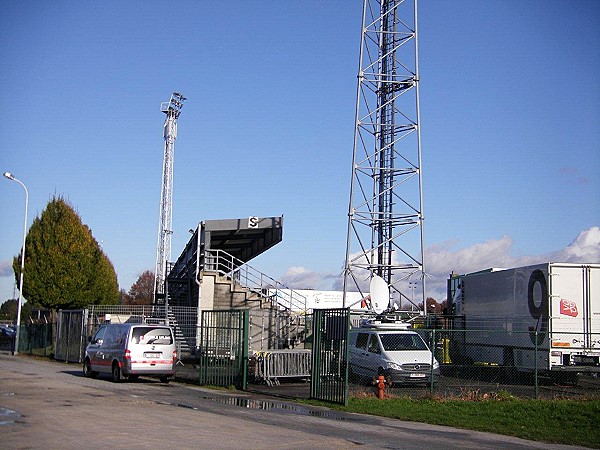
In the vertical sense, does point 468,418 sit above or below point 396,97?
below

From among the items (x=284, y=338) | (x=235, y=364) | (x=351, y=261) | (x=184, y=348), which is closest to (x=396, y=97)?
(x=351, y=261)

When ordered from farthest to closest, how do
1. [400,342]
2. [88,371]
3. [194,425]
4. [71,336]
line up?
[71,336] < [88,371] < [400,342] < [194,425]

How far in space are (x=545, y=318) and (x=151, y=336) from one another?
39.8ft

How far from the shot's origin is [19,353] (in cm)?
4347

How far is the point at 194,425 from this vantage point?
1423 centimetres

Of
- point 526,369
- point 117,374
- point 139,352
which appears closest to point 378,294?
point 526,369

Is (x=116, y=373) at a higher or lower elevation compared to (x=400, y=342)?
lower

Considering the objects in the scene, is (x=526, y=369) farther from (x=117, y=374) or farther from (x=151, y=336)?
(x=117, y=374)

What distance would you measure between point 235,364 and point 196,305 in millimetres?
11333

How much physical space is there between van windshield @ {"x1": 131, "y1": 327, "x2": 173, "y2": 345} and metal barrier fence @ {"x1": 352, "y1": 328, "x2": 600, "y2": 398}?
6.05 metres

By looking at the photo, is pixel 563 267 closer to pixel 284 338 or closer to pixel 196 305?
pixel 284 338

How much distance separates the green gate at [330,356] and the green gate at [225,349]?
317 centimetres

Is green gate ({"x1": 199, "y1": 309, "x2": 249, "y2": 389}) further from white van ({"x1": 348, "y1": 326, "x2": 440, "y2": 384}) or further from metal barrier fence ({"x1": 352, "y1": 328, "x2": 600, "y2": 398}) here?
white van ({"x1": 348, "y1": 326, "x2": 440, "y2": 384})

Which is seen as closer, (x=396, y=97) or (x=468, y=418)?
(x=468, y=418)
